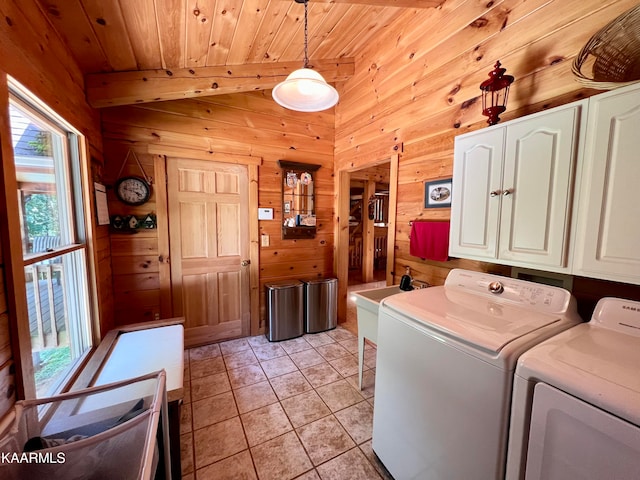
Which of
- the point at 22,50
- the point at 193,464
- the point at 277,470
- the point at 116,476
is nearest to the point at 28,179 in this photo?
the point at 22,50

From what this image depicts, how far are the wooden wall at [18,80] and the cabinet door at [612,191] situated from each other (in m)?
2.26

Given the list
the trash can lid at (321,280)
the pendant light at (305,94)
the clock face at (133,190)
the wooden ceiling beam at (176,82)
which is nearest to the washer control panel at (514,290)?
the pendant light at (305,94)

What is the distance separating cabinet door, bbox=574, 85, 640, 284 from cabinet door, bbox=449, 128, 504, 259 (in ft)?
1.17

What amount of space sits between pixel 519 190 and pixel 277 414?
6.91ft

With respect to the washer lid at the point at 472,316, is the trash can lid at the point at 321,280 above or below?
below

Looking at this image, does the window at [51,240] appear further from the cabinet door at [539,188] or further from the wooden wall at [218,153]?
the cabinet door at [539,188]

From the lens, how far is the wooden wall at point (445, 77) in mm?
1362

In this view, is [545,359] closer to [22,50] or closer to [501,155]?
[501,155]

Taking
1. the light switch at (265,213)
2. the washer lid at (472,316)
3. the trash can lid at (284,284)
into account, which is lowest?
the trash can lid at (284,284)

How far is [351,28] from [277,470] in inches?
136

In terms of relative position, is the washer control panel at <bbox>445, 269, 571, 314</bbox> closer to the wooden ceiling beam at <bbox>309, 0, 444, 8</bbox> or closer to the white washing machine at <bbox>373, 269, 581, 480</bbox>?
the white washing machine at <bbox>373, 269, 581, 480</bbox>

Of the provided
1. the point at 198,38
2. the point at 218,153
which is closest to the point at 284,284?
the point at 218,153

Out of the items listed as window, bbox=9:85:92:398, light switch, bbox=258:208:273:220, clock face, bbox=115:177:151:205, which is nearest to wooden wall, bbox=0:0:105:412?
window, bbox=9:85:92:398

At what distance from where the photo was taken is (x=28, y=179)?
50.8 inches
